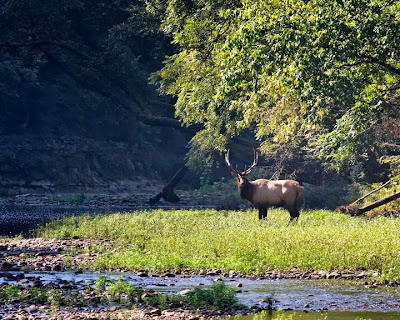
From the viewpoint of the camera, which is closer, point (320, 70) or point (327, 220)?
point (320, 70)

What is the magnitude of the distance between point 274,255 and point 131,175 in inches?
1742

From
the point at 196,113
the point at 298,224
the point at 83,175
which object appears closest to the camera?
the point at 298,224

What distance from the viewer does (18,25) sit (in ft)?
130

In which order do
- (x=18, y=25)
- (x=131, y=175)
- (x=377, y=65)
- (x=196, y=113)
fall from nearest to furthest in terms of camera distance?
1. (x=377, y=65)
2. (x=196, y=113)
3. (x=18, y=25)
4. (x=131, y=175)

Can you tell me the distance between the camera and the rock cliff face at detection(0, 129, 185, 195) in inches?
2073

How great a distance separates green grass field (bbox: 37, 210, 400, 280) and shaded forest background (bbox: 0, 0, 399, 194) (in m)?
7.03

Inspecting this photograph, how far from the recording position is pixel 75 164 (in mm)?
56656

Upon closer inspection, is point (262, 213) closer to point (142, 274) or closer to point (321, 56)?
point (321, 56)

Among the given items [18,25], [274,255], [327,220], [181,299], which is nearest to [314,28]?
[274,255]

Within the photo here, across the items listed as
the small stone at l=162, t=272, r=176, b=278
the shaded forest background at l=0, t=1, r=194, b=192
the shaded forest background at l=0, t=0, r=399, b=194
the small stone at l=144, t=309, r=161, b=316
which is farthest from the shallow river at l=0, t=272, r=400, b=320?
the shaded forest background at l=0, t=1, r=194, b=192

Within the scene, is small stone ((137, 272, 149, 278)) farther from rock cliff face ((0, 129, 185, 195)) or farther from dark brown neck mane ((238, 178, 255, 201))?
rock cliff face ((0, 129, 185, 195))

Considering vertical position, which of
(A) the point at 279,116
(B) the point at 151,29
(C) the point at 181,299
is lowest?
(C) the point at 181,299

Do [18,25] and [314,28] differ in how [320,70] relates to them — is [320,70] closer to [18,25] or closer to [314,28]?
[314,28]

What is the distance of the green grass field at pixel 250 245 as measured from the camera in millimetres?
15894
